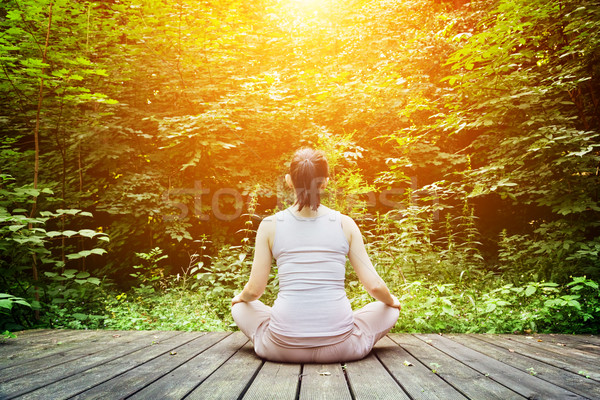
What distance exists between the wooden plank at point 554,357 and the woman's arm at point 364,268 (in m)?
0.99

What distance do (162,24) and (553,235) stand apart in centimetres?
734

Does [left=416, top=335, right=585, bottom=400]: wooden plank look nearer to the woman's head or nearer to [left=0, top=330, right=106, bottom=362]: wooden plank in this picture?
the woman's head

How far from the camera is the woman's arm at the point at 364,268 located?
2.39 meters

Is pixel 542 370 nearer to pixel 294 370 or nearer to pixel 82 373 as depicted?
pixel 294 370

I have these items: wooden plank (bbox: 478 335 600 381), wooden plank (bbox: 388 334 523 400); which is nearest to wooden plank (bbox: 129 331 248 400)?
wooden plank (bbox: 388 334 523 400)

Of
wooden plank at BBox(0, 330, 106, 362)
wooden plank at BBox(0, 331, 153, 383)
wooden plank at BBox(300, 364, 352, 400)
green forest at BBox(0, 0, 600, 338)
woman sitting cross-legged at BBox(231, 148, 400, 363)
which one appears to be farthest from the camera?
green forest at BBox(0, 0, 600, 338)

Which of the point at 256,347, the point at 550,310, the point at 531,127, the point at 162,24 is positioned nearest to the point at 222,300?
the point at 256,347

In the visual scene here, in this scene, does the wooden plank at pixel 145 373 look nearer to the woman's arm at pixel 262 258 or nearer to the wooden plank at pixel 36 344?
the woman's arm at pixel 262 258

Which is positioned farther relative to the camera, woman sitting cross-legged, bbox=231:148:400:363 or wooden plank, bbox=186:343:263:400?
woman sitting cross-legged, bbox=231:148:400:363

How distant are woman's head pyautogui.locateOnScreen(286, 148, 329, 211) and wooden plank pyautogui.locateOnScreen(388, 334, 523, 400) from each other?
1179mm

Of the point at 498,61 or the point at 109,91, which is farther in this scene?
the point at 109,91

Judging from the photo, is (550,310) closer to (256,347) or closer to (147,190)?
(256,347)

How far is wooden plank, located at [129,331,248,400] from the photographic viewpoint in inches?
69.9

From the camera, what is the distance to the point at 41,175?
6762 mm
